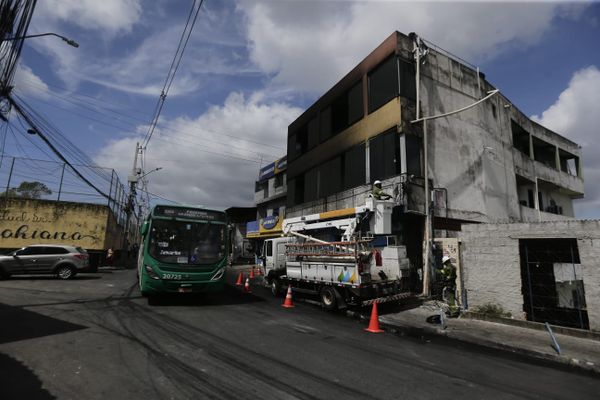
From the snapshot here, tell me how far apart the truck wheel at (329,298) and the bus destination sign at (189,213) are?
436cm

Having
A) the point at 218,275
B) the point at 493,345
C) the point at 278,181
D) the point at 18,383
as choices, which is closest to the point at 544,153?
the point at 278,181

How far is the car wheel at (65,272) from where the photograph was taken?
1692cm

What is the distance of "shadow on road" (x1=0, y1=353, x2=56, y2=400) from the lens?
403cm

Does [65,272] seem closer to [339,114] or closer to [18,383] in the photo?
[18,383]

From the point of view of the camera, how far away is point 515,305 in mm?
9383

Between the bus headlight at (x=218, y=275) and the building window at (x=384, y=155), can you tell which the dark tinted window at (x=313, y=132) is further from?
the bus headlight at (x=218, y=275)

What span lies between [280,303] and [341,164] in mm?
10594

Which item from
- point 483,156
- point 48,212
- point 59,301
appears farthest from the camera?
point 48,212

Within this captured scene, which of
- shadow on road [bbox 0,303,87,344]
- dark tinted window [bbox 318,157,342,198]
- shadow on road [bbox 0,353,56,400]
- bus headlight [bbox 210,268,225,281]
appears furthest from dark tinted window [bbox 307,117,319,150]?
shadow on road [bbox 0,353,56,400]

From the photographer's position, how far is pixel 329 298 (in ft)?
36.4

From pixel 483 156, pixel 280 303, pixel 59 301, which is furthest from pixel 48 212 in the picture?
pixel 483 156

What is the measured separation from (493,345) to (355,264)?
13.1 ft

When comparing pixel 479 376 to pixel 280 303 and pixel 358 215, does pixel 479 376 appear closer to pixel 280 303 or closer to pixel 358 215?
pixel 358 215

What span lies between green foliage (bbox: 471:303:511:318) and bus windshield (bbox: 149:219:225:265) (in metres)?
8.39
